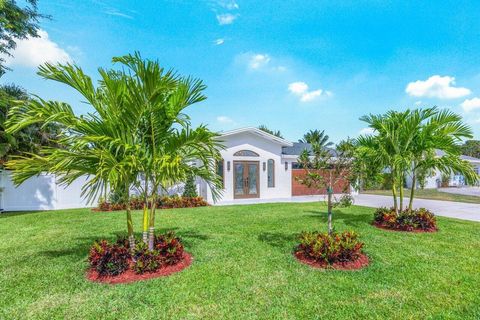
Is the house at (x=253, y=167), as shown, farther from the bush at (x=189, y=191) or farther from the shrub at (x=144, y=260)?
the shrub at (x=144, y=260)

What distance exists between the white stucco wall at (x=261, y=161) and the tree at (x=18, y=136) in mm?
8892

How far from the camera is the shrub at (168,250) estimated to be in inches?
185

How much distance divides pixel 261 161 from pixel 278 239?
33.4 feet

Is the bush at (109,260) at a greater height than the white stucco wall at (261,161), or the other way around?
the white stucco wall at (261,161)

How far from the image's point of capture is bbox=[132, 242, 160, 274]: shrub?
439 cm

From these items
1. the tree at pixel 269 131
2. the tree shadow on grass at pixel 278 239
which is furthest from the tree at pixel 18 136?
the tree at pixel 269 131

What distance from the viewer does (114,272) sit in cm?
434

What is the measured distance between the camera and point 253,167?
1641 centimetres

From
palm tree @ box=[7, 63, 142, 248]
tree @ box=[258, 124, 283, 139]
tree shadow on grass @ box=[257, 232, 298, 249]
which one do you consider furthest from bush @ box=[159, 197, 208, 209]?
tree @ box=[258, 124, 283, 139]

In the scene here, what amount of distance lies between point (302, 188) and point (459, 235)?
12.1 metres

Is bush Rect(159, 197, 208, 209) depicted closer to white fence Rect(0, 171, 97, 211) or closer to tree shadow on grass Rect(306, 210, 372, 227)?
white fence Rect(0, 171, 97, 211)

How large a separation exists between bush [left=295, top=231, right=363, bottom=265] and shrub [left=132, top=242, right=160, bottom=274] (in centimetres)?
289

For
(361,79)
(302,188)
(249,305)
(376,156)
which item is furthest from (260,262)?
(302,188)

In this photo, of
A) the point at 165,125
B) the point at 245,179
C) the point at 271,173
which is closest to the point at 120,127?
the point at 165,125
